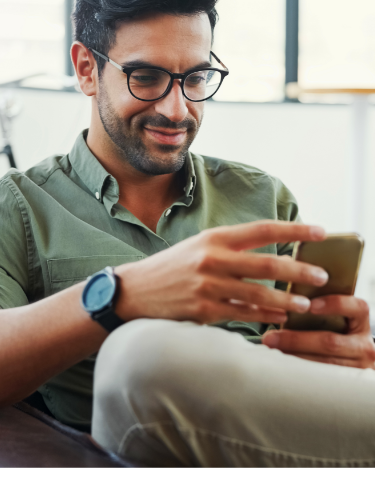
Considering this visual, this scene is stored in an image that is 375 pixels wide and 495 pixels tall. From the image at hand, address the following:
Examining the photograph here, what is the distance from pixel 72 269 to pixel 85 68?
1.97ft

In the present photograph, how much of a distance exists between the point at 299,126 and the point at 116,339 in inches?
128

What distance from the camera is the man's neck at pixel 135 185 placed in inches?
54.1

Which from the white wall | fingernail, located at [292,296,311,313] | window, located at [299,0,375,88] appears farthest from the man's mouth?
window, located at [299,0,375,88]

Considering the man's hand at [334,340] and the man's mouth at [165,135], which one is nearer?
the man's hand at [334,340]

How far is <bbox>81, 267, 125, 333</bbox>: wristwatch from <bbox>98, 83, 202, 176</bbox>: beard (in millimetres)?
559

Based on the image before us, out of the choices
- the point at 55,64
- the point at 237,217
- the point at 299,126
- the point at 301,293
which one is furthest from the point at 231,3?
the point at 301,293

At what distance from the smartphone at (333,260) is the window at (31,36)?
2.61m

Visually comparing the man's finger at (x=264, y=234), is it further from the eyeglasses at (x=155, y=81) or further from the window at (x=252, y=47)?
the window at (x=252, y=47)

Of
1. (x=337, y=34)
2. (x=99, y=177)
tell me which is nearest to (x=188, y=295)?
(x=99, y=177)

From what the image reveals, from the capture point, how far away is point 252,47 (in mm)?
3598

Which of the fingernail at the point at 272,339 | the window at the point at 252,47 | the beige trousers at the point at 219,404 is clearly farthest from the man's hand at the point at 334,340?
the window at the point at 252,47

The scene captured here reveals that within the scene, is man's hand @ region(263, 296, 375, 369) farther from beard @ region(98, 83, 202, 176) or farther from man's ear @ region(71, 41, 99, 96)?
man's ear @ region(71, 41, 99, 96)

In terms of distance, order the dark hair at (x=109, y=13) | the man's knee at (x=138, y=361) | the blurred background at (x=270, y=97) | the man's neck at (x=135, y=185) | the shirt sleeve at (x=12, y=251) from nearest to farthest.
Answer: the man's knee at (x=138, y=361)
the shirt sleeve at (x=12, y=251)
the dark hair at (x=109, y=13)
the man's neck at (x=135, y=185)
the blurred background at (x=270, y=97)

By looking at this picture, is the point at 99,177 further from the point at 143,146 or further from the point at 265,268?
the point at 265,268
